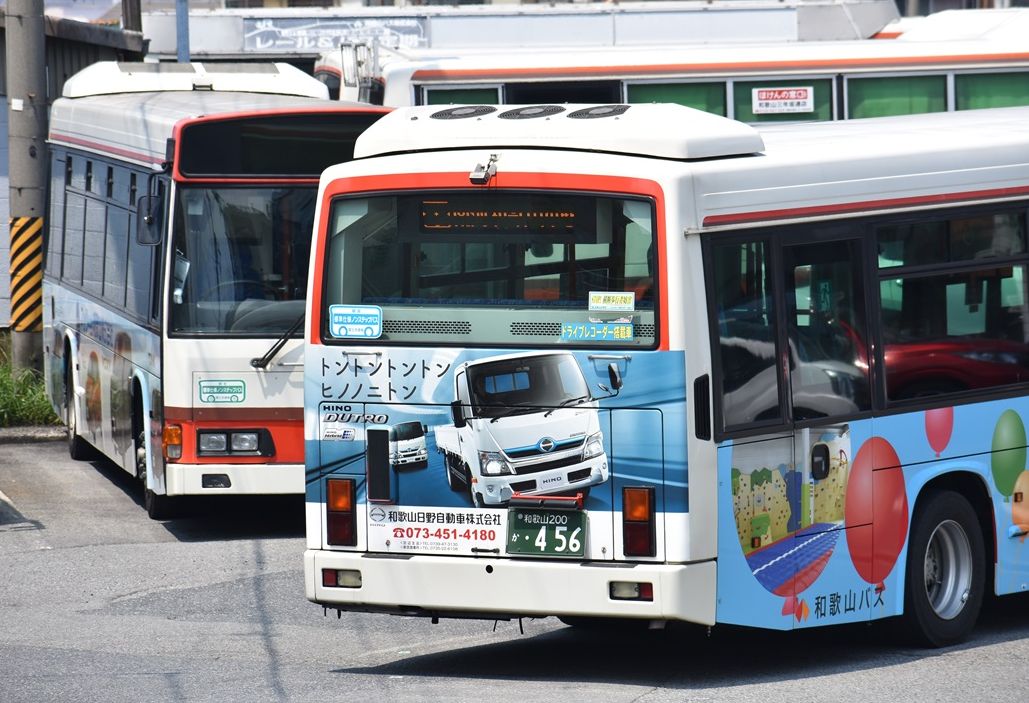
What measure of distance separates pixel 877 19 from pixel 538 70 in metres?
8.44

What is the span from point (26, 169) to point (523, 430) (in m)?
10.5

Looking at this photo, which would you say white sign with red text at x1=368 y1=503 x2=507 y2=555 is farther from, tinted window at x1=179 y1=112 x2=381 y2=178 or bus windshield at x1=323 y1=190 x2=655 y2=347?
tinted window at x1=179 y1=112 x2=381 y2=178

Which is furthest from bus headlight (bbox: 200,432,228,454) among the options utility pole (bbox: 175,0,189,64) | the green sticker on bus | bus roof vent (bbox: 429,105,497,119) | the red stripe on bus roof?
utility pole (bbox: 175,0,189,64)

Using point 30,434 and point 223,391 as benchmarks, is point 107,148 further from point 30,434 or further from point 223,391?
point 30,434

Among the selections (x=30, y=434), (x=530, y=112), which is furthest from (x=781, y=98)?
(x=530, y=112)

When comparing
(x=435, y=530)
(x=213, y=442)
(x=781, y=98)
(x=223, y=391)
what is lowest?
(x=213, y=442)

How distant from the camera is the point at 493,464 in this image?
833cm

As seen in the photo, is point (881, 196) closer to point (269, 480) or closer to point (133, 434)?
point (269, 480)

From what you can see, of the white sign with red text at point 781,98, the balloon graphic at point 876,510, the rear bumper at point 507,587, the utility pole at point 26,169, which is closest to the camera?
the rear bumper at point 507,587

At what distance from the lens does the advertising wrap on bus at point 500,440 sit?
8102 mm

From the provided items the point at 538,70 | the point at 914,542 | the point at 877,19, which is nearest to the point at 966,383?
the point at 914,542

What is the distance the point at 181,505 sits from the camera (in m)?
13.6

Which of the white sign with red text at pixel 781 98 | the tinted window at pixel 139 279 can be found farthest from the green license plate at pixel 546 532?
the white sign with red text at pixel 781 98

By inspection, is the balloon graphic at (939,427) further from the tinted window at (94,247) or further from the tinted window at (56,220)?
the tinted window at (56,220)
